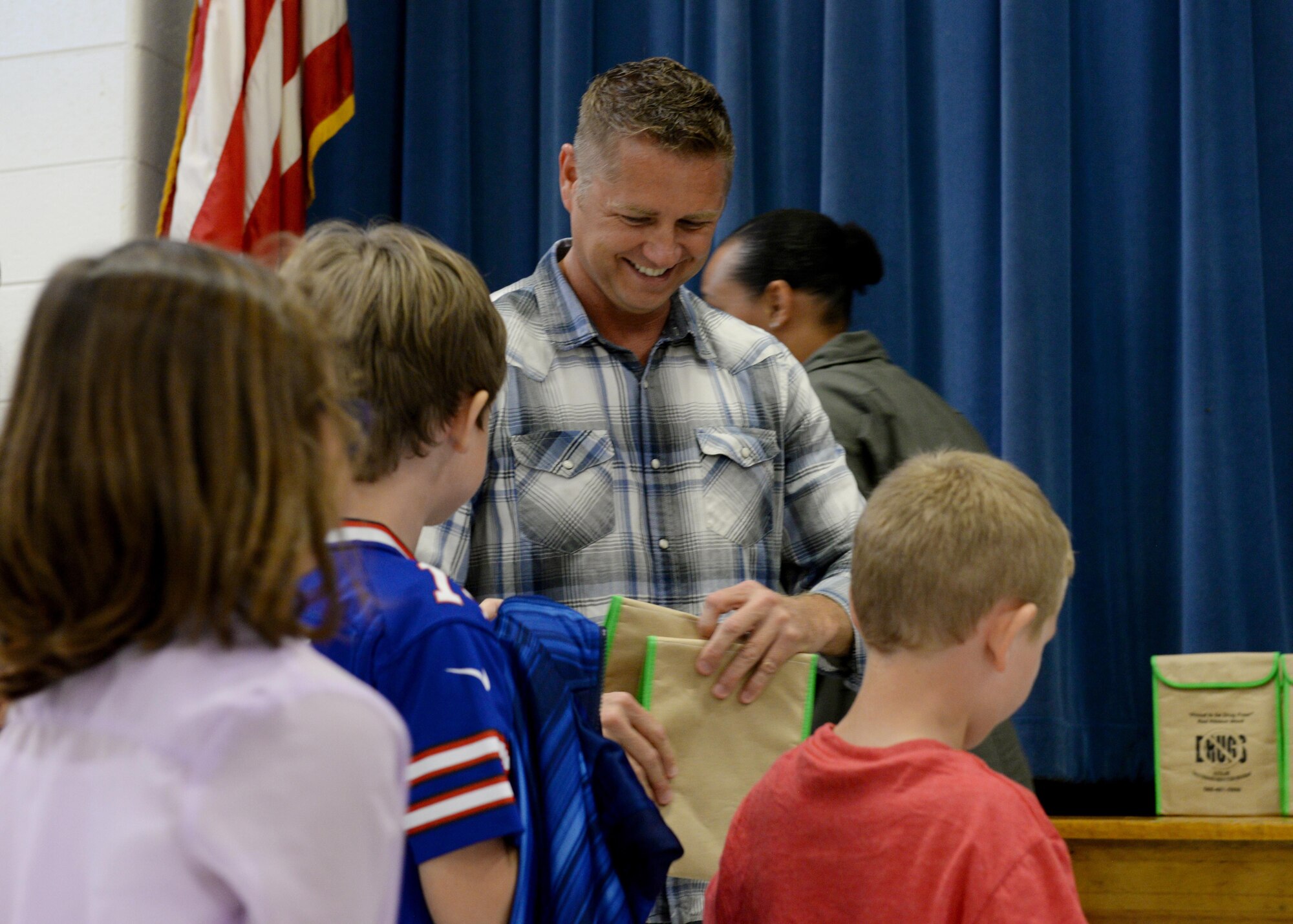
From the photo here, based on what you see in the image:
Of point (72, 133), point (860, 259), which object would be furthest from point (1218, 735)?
point (72, 133)

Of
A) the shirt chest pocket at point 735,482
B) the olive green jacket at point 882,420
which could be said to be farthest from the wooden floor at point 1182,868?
the shirt chest pocket at point 735,482

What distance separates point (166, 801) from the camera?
Result: 66cm

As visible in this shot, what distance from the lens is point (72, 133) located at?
2967mm

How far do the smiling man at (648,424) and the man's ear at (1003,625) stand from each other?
271mm

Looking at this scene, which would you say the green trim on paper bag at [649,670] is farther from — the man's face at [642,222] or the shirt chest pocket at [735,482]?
the man's face at [642,222]

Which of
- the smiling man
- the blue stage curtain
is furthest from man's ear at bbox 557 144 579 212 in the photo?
the blue stage curtain

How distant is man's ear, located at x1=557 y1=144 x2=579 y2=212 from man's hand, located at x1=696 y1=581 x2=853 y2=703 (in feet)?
2.11

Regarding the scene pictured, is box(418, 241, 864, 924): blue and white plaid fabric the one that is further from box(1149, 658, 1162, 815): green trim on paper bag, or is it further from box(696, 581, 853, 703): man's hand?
box(1149, 658, 1162, 815): green trim on paper bag

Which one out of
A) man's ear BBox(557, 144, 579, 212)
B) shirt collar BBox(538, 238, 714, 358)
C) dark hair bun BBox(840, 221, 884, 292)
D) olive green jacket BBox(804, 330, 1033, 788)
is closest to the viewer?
shirt collar BBox(538, 238, 714, 358)

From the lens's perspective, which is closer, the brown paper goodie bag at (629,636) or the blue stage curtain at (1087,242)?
the brown paper goodie bag at (629,636)

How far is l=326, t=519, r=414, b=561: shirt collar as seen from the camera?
1027 mm

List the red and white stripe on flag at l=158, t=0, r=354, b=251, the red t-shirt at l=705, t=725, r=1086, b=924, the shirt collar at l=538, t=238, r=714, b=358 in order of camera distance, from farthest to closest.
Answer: the red and white stripe on flag at l=158, t=0, r=354, b=251 < the shirt collar at l=538, t=238, r=714, b=358 < the red t-shirt at l=705, t=725, r=1086, b=924

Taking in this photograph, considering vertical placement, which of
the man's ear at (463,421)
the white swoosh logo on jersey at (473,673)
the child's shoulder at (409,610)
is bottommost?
the white swoosh logo on jersey at (473,673)

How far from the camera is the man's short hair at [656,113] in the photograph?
168 centimetres
